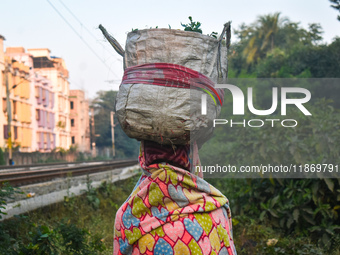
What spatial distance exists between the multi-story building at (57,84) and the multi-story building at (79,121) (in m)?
5.22

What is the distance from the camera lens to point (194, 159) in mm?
2713

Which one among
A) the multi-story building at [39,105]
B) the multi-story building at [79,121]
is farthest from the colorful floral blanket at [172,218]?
the multi-story building at [79,121]

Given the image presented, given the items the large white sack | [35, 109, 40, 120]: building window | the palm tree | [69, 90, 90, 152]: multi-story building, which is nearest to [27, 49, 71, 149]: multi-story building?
[35, 109, 40, 120]: building window

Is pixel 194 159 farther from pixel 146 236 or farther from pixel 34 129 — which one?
pixel 34 129

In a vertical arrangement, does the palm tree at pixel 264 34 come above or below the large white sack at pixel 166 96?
above

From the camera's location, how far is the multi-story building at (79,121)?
71.0m

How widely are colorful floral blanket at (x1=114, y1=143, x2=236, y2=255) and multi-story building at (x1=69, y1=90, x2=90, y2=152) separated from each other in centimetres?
6754

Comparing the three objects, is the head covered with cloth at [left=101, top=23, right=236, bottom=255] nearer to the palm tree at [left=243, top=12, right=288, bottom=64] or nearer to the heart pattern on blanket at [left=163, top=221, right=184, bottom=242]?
the heart pattern on blanket at [left=163, top=221, right=184, bottom=242]

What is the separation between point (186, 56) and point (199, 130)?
42 centimetres

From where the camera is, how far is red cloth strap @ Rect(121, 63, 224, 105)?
2451mm

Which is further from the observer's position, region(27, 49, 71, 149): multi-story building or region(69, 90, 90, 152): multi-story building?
region(69, 90, 90, 152): multi-story building

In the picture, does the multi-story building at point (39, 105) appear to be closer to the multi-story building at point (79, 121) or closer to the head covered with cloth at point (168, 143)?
the multi-story building at point (79, 121)

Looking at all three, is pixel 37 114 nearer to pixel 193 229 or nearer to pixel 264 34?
pixel 264 34

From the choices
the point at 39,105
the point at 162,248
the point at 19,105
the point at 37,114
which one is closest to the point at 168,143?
the point at 162,248
